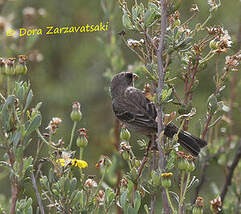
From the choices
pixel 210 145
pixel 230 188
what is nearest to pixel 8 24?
pixel 210 145

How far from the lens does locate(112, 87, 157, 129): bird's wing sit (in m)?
4.11

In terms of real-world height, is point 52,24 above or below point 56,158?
above

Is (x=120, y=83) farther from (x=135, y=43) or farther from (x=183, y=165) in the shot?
(x=183, y=165)

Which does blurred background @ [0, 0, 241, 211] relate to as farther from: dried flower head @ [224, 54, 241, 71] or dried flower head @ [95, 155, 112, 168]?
dried flower head @ [95, 155, 112, 168]

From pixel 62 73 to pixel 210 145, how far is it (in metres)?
4.13

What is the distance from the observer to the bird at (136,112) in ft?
10.4

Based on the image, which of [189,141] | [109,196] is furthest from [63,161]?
[189,141]

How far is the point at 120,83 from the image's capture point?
15.9ft

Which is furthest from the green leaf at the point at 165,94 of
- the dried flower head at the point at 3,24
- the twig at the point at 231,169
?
the dried flower head at the point at 3,24

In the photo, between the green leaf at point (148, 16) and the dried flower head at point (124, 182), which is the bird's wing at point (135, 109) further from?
the green leaf at point (148, 16)

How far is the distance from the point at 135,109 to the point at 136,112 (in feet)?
0.18

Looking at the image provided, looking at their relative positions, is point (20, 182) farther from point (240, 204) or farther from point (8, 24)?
point (8, 24)

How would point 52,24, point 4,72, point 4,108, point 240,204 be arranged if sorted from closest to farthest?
1. point 4,108
2. point 4,72
3. point 240,204
4. point 52,24

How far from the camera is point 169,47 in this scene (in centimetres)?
248
